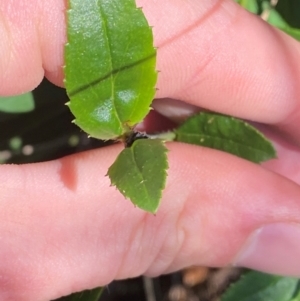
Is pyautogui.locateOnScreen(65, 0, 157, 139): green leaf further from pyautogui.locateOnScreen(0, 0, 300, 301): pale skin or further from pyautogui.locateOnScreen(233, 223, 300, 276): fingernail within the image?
pyautogui.locateOnScreen(233, 223, 300, 276): fingernail

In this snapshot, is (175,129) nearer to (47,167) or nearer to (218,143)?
(218,143)

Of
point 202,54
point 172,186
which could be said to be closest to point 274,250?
point 172,186

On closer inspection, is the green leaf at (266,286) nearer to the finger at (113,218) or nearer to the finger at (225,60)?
the finger at (113,218)

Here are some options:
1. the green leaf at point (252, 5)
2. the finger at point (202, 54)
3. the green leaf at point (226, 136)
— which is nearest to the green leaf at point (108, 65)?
the finger at point (202, 54)

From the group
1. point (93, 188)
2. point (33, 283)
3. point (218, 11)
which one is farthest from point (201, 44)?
point (33, 283)

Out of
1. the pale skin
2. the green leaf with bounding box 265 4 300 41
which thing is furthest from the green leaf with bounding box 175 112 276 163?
the green leaf with bounding box 265 4 300 41
